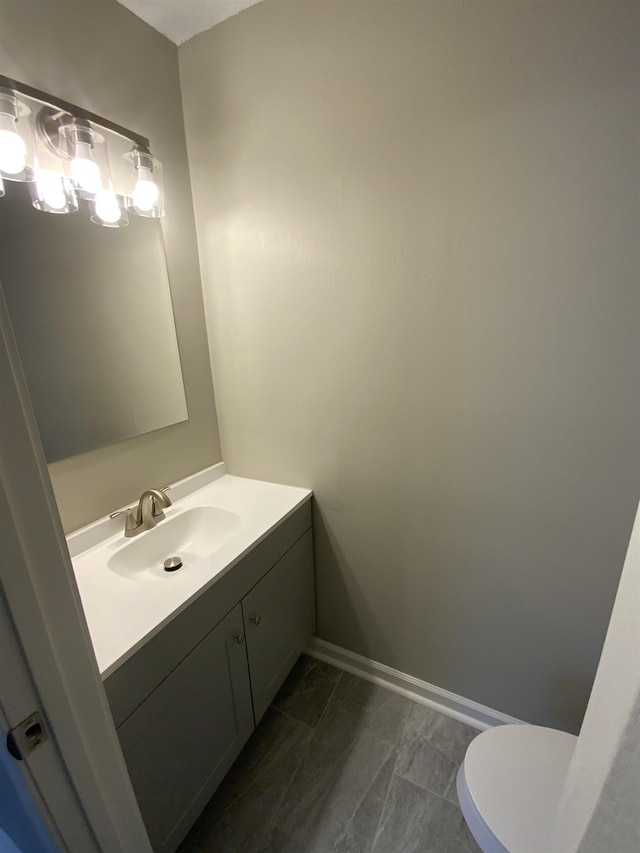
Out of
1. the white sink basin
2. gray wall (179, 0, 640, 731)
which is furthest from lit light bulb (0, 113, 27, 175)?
the white sink basin

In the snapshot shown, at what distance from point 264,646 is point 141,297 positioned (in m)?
1.31

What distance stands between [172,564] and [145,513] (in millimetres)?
202

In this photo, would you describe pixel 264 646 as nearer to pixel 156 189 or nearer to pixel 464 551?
pixel 464 551

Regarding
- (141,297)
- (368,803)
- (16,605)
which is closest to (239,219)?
(141,297)

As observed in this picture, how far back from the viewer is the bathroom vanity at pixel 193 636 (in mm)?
823

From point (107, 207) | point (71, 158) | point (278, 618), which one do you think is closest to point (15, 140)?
point (71, 158)

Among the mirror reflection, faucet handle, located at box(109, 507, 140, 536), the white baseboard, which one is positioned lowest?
the white baseboard

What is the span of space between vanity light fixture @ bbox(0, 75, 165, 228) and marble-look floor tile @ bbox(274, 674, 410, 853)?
196 cm

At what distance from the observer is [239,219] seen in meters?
1.29

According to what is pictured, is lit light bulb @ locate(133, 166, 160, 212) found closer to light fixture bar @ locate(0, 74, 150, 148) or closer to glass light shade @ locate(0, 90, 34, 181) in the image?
light fixture bar @ locate(0, 74, 150, 148)

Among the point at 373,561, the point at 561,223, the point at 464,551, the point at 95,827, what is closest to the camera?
the point at 95,827

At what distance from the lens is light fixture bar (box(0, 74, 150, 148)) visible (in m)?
0.86

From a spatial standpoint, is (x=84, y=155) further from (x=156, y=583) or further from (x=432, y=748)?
(x=432, y=748)

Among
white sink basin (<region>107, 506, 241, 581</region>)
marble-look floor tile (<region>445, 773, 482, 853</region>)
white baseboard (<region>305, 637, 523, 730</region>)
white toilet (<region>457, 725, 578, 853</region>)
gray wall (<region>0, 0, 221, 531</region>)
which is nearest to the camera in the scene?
white toilet (<region>457, 725, 578, 853</region>)
